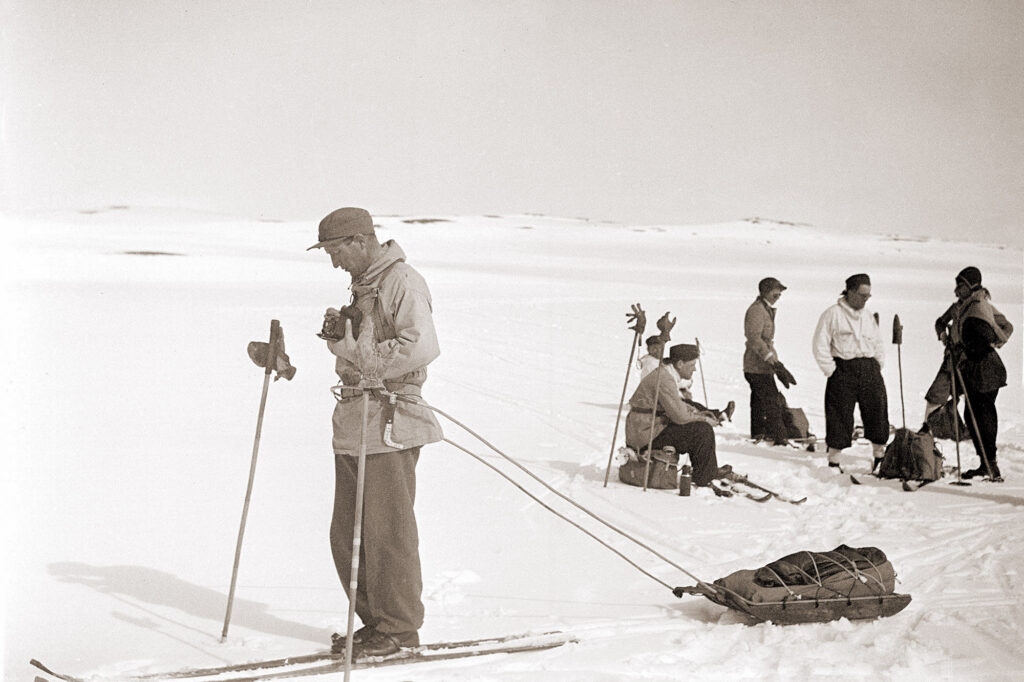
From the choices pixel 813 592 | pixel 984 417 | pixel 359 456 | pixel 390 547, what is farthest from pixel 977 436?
pixel 359 456

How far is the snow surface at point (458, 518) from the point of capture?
14.3ft

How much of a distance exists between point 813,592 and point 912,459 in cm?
338

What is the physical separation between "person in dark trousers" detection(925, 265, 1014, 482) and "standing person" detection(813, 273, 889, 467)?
543 mm

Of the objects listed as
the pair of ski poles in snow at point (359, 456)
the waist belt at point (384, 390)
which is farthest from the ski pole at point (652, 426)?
the pair of ski poles in snow at point (359, 456)

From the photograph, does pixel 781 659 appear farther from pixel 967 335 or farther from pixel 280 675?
pixel 967 335

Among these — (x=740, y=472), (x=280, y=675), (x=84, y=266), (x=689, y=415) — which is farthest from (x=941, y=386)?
(x=84, y=266)

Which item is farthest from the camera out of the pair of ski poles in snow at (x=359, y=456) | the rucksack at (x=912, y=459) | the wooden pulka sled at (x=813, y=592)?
the rucksack at (x=912, y=459)

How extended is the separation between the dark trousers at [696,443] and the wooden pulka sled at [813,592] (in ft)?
8.40

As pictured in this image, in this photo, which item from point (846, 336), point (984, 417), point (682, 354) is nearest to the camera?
point (682, 354)

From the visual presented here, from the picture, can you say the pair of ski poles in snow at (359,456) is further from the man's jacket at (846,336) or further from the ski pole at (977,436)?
the ski pole at (977,436)

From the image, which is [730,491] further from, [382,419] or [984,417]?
[382,419]

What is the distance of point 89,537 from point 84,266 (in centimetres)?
1559

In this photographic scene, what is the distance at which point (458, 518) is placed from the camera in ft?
21.6

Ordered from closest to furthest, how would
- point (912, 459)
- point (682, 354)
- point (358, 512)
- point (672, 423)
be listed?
point (358, 512) < point (672, 423) < point (682, 354) < point (912, 459)
